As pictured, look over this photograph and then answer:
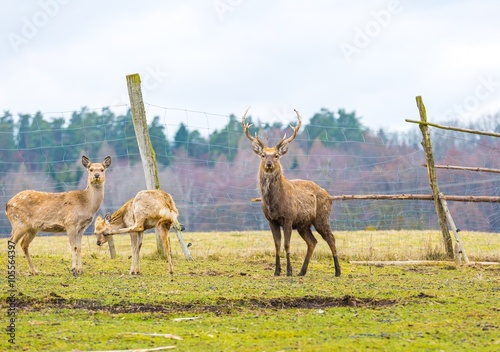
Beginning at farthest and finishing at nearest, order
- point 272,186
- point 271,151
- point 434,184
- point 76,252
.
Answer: point 434,184, point 271,151, point 272,186, point 76,252

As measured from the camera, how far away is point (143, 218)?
1245 centimetres

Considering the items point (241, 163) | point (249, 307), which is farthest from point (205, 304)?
point (241, 163)

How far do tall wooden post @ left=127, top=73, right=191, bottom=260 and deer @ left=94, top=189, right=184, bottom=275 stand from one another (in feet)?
5.08

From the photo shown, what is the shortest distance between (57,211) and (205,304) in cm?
406

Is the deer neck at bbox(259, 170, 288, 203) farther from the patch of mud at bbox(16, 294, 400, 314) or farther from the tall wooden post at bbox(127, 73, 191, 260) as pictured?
the patch of mud at bbox(16, 294, 400, 314)

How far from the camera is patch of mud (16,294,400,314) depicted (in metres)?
8.66

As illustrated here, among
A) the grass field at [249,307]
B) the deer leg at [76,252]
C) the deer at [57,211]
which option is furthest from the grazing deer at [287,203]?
the deer leg at [76,252]

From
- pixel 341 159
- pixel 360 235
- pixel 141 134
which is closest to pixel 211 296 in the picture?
pixel 141 134

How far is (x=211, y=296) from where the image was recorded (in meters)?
9.48

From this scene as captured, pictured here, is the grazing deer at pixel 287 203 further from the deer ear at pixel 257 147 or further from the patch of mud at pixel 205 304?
the patch of mud at pixel 205 304

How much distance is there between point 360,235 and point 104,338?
603 inches

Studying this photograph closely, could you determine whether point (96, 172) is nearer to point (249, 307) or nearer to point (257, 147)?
point (257, 147)

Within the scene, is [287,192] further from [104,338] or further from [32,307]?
[104,338]

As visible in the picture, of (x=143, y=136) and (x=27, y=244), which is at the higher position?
(x=143, y=136)
